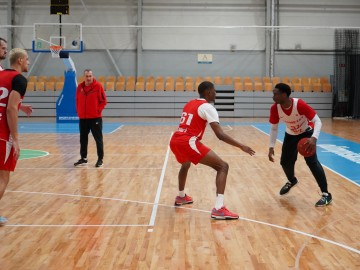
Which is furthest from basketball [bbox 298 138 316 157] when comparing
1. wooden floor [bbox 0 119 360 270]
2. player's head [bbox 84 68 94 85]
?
player's head [bbox 84 68 94 85]

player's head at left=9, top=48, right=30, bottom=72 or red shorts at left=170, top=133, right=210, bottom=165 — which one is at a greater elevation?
player's head at left=9, top=48, right=30, bottom=72

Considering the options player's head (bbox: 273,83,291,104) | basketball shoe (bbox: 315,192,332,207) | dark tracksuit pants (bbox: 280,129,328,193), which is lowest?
basketball shoe (bbox: 315,192,332,207)

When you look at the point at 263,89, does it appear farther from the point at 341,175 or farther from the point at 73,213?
the point at 73,213

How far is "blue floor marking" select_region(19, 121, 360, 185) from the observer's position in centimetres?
940

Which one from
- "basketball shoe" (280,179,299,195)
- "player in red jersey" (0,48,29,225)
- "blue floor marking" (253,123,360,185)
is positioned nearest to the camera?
"player in red jersey" (0,48,29,225)

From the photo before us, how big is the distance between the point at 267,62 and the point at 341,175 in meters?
16.2

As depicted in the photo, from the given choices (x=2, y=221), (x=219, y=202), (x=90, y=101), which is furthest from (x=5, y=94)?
(x=90, y=101)

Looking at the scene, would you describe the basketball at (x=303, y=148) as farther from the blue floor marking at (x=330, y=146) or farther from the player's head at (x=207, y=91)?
the blue floor marking at (x=330, y=146)

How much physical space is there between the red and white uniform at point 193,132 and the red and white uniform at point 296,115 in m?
1.21

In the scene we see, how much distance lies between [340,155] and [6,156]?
26.6 ft

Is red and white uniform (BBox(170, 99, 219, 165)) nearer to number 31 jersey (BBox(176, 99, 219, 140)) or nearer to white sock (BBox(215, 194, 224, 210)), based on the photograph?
number 31 jersey (BBox(176, 99, 219, 140))

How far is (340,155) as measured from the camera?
36.8 feet

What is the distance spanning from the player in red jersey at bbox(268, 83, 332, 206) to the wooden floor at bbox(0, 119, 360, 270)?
0.40m

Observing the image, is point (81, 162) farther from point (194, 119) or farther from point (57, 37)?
point (57, 37)
